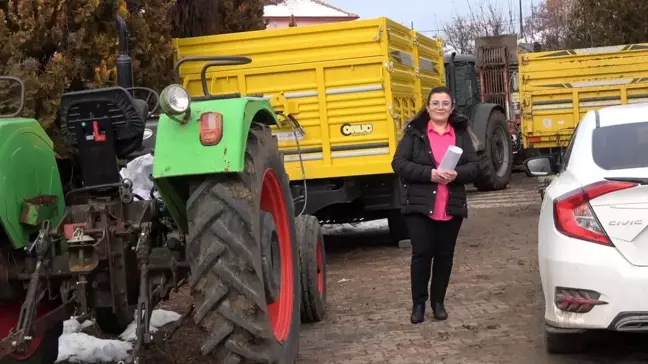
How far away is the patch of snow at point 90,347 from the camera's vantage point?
5.30m

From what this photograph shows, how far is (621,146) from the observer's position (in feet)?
15.9

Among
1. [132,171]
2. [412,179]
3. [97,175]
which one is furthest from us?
[412,179]

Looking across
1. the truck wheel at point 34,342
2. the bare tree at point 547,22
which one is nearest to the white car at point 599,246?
the truck wheel at point 34,342

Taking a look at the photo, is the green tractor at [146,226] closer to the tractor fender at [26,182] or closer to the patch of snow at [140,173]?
the tractor fender at [26,182]

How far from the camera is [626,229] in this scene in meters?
4.29

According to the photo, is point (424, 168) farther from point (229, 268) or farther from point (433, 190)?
point (229, 268)

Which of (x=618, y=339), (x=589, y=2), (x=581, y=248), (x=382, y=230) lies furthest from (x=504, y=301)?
(x=589, y=2)

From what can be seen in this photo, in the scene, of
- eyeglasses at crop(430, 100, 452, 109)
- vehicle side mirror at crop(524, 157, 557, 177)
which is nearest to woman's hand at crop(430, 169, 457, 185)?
eyeglasses at crop(430, 100, 452, 109)

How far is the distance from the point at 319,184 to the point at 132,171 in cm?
404

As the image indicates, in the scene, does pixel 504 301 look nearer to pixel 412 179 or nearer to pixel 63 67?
pixel 412 179

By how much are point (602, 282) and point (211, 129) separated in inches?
81.4

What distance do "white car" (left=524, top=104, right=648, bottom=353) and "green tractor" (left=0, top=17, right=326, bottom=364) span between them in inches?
57.3

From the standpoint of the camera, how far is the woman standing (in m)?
5.96

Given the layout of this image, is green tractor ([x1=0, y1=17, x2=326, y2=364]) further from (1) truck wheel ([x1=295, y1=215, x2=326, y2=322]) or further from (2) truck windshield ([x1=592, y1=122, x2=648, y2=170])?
(2) truck windshield ([x1=592, y1=122, x2=648, y2=170])
